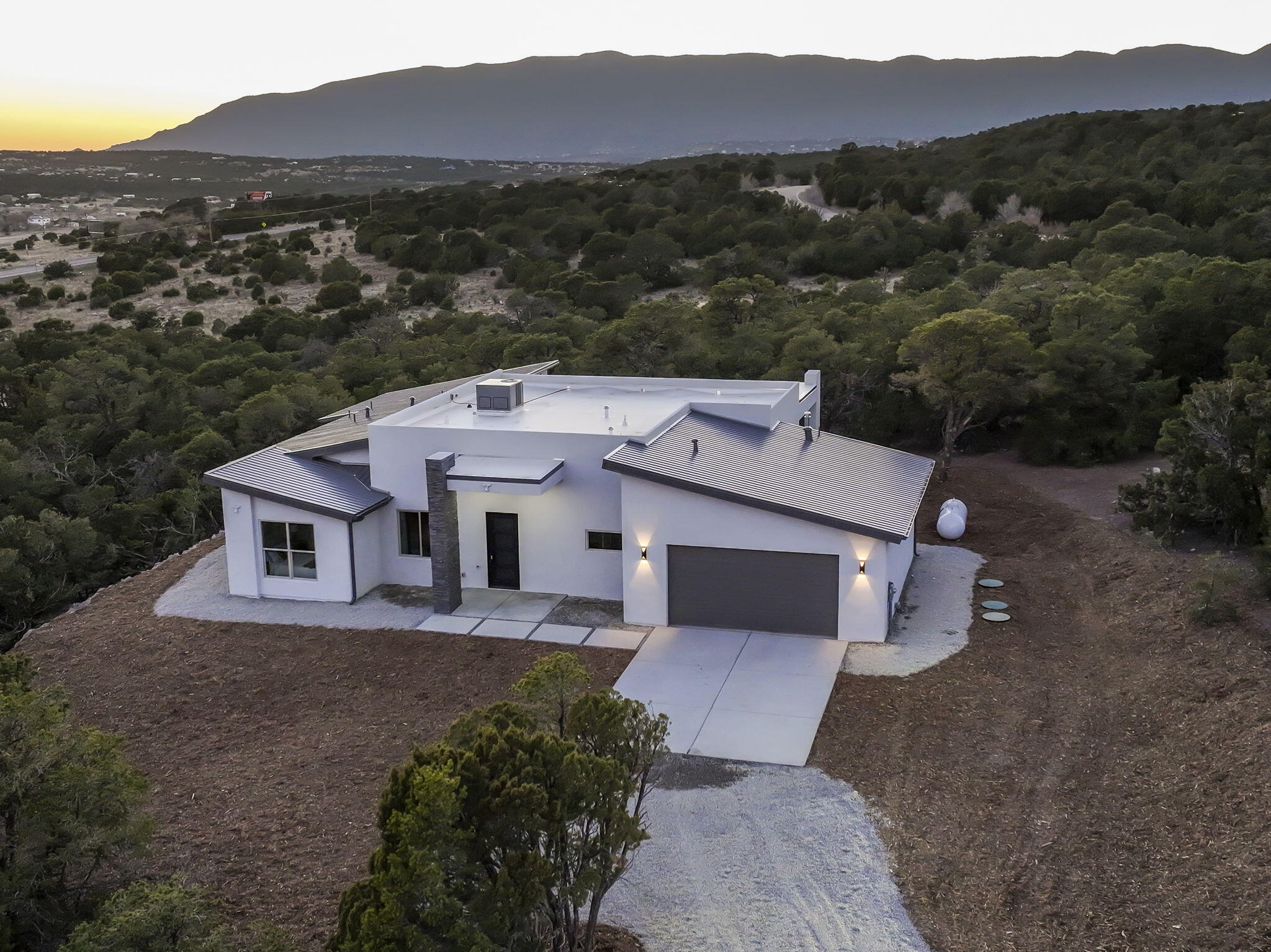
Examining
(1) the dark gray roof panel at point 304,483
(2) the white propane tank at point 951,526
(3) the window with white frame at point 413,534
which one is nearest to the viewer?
(1) the dark gray roof panel at point 304,483

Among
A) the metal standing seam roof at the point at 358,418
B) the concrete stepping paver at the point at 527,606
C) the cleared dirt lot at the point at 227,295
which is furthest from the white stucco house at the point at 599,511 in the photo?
the cleared dirt lot at the point at 227,295

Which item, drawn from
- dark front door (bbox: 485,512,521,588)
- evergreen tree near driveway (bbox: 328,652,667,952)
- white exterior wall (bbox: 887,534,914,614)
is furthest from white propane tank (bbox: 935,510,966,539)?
evergreen tree near driveway (bbox: 328,652,667,952)

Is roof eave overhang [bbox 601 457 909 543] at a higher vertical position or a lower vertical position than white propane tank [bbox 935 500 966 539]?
higher

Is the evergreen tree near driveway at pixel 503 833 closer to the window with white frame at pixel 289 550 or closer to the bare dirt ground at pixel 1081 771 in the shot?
the bare dirt ground at pixel 1081 771

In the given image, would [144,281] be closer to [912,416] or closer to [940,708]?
[912,416]

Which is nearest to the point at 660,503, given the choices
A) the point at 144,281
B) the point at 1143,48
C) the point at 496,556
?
the point at 496,556

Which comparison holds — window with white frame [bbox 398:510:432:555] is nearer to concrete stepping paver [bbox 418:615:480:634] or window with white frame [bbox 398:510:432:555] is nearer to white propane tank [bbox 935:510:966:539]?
concrete stepping paver [bbox 418:615:480:634]

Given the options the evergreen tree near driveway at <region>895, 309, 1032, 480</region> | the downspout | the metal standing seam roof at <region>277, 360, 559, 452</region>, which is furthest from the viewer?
the evergreen tree near driveway at <region>895, 309, 1032, 480</region>
